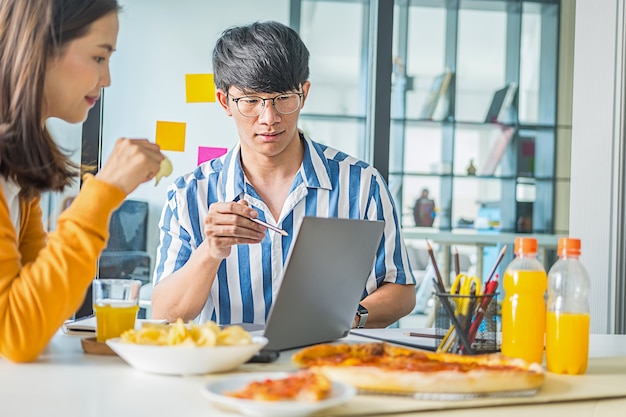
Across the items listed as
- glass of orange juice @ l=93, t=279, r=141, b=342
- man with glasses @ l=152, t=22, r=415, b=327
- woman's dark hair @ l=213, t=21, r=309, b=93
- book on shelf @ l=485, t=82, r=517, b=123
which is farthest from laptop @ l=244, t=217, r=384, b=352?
book on shelf @ l=485, t=82, r=517, b=123

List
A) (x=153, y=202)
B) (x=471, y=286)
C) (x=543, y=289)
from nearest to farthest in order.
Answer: (x=543, y=289) < (x=471, y=286) < (x=153, y=202)

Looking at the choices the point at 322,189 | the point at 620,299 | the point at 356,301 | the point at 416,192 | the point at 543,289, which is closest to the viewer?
the point at 543,289

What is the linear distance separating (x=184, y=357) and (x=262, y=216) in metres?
1.05

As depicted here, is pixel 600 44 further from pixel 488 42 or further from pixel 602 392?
pixel 488 42

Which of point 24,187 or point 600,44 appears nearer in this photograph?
point 24,187

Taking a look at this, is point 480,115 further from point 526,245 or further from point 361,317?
point 526,245

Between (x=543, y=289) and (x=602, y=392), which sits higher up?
(x=543, y=289)

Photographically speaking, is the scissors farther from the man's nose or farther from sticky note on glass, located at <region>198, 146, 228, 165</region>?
sticky note on glass, located at <region>198, 146, 228, 165</region>

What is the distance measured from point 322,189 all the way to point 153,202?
117 cm

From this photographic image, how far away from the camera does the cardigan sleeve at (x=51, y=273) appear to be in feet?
3.70

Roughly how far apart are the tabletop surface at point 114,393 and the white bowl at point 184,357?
1 centimetres

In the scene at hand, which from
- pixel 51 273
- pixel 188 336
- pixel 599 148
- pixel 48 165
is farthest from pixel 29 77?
pixel 599 148

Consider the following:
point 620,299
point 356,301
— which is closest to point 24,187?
point 356,301

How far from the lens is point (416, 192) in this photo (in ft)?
17.6
